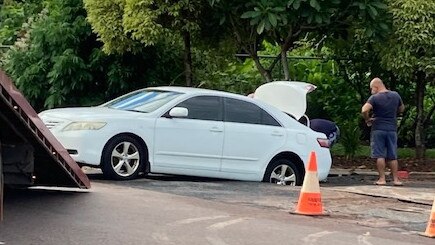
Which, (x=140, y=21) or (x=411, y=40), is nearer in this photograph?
(x=411, y=40)

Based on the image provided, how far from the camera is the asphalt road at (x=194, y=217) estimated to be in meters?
8.49

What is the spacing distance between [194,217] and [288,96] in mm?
6264

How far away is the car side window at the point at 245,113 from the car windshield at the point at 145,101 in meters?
0.82

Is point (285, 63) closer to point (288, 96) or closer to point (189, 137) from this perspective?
point (288, 96)

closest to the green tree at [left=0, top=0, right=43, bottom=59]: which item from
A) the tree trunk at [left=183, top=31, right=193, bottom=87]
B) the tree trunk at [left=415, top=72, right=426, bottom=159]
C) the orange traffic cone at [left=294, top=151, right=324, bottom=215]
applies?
the tree trunk at [left=183, top=31, right=193, bottom=87]

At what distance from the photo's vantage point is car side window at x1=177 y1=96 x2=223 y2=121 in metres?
13.5

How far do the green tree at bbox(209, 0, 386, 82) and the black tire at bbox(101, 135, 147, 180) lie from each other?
13.1ft

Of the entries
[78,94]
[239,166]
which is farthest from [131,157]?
[78,94]

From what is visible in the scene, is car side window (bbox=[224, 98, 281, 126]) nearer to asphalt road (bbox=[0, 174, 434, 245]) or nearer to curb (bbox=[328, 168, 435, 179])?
asphalt road (bbox=[0, 174, 434, 245])

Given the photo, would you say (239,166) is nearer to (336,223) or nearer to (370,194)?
(370,194)

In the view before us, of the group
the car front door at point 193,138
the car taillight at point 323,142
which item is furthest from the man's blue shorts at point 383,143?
the car front door at point 193,138

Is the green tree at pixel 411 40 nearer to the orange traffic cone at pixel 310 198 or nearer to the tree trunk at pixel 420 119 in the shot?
the tree trunk at pixel 420 119

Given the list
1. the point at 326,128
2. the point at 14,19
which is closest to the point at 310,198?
the point at 326,128

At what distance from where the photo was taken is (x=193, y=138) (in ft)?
43.6
